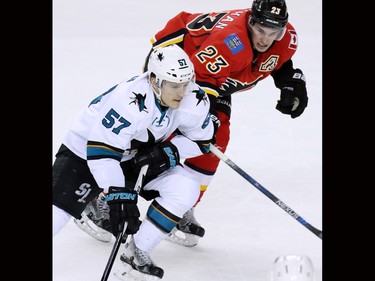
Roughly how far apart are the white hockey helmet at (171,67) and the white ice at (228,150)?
85 cm

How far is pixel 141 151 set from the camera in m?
3.87

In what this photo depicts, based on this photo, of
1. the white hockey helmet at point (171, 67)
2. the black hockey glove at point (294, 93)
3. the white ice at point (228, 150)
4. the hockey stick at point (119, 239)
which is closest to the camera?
the hockey stick at point (119, 239)

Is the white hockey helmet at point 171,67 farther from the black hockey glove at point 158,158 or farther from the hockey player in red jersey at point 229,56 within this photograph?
the hockey player in red jersey at point 229,56

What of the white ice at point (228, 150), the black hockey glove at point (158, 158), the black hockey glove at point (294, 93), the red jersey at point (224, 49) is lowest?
the white ice at point (228, 150)

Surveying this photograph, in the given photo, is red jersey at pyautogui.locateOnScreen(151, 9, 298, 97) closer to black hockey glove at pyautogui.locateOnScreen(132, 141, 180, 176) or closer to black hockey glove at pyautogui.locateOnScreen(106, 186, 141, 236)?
black hockey glove at pyautogui.locateOnScreen(132, 141, 180, 176)

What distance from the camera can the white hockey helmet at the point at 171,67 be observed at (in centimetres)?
365

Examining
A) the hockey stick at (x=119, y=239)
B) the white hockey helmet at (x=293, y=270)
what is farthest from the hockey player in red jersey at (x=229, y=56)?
the white hockey helmet at (x=293, y=270)

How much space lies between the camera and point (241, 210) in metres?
4.68

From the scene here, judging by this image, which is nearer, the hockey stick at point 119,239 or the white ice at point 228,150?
the hockey stick at point 119,239

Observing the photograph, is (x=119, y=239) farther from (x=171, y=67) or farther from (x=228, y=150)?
(x=228, y=150)

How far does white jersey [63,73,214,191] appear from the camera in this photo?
3.65 meters

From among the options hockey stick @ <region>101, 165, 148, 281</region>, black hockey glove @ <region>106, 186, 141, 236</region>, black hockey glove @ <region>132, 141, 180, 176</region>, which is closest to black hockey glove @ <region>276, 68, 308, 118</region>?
black hockey glove @ <region>132, 141, 180, 176</region>

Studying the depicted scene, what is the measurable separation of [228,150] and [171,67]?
1786mm

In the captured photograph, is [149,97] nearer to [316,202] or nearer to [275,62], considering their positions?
[275,62]
